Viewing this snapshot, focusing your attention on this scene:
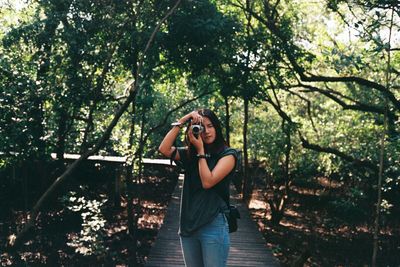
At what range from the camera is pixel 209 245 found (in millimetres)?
2623

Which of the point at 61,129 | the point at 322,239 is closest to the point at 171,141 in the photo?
the point at 61,129

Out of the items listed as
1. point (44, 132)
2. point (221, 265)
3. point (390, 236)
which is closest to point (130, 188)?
point (44, 132)

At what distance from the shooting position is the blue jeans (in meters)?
2.62

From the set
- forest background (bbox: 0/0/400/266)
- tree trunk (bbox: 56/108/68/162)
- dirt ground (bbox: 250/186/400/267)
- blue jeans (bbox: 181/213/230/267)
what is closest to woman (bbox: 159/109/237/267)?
blue jeans (bbox: 181/213/230/267)

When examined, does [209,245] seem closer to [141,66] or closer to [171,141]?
[171,141]

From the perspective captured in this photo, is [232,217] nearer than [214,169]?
No

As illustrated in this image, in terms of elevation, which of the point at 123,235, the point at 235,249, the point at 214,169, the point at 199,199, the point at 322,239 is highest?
the point at 214,169

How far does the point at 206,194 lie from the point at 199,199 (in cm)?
5

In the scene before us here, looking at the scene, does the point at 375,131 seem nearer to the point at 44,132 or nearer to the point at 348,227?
the point at 348,227

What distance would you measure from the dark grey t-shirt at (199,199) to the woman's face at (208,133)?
0.10 m

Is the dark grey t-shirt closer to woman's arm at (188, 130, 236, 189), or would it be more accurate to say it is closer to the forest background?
woman's arm at (188, 130, 236, 189)

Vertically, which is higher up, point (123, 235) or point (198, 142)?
point (198, 142)

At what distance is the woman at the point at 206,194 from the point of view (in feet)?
8.61

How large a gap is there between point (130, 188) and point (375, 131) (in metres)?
5.76
